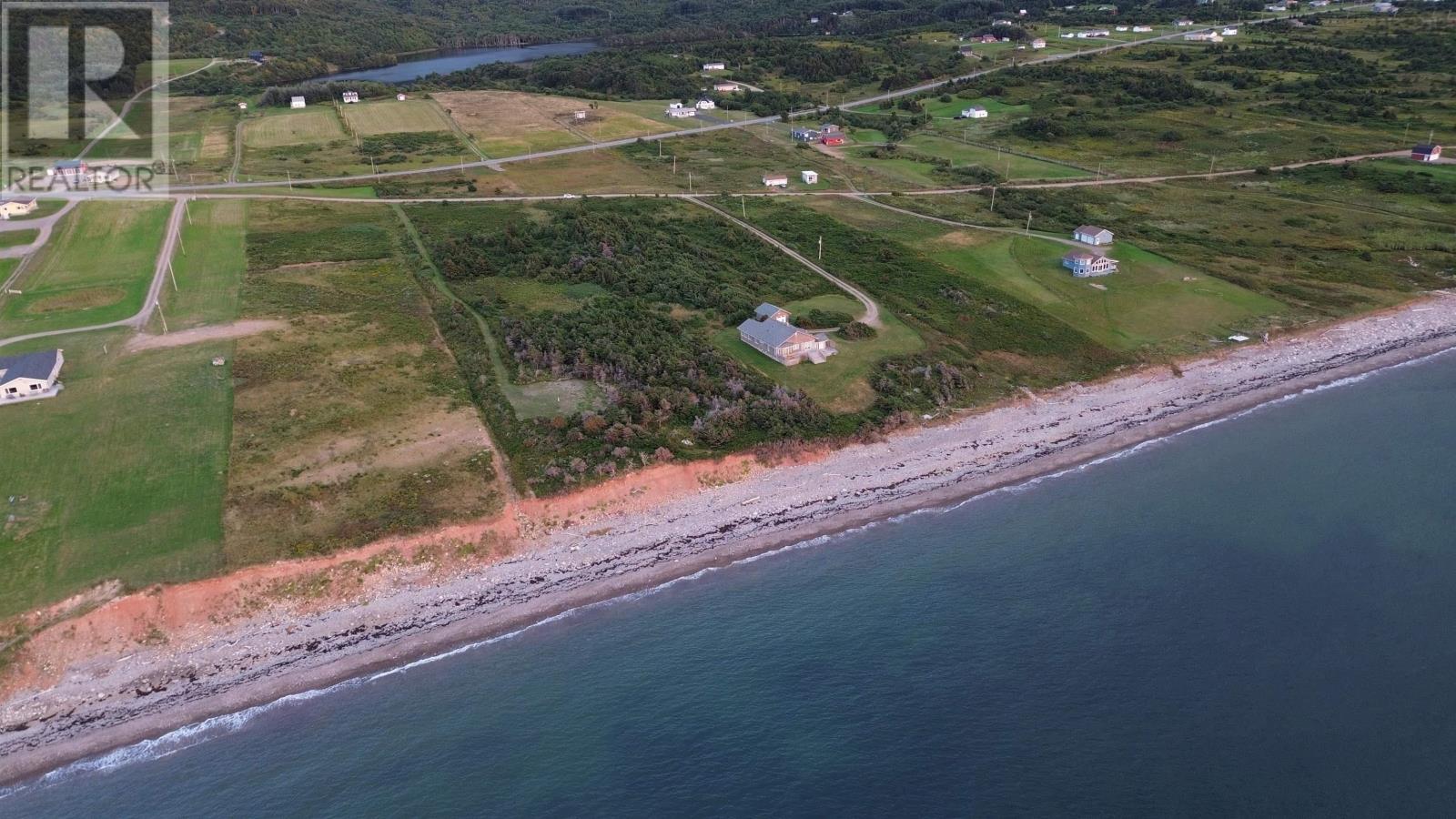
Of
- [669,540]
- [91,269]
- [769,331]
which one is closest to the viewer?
[669,540]

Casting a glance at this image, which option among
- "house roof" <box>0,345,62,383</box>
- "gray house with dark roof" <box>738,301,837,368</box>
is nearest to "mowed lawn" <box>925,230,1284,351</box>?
"gray house with dark roof" <box>738,301,837,368</box>

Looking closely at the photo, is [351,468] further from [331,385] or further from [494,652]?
[494,652]

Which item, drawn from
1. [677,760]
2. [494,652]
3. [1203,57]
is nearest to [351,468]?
[494,652]

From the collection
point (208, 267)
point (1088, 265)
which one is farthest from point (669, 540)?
point (208, 267)

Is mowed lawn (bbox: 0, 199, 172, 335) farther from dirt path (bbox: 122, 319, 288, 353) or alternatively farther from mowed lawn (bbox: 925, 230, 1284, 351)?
mowed lawn (bbox: 925, 230, 1284, 351)

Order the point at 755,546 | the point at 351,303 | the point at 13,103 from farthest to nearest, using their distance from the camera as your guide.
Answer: the point at 13,103 → the point at 351,303 → the point at 755,546

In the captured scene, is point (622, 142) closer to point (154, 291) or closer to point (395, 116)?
point (395, 116)

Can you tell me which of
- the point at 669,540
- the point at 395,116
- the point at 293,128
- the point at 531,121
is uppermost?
the point at 531,121
